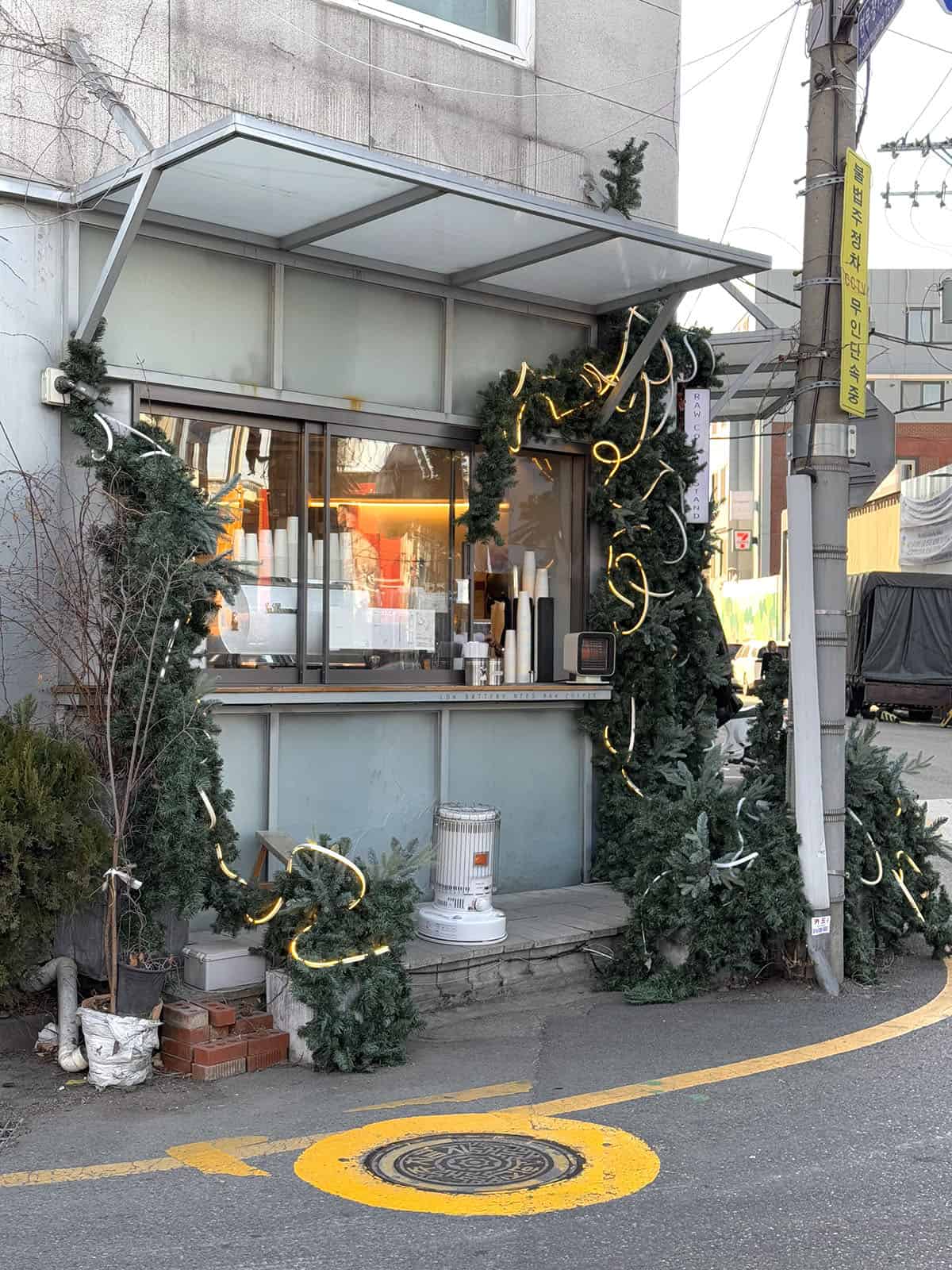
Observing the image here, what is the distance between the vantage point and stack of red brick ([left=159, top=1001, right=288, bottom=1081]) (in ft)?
18.6

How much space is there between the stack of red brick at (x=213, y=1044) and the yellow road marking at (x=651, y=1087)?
837mm

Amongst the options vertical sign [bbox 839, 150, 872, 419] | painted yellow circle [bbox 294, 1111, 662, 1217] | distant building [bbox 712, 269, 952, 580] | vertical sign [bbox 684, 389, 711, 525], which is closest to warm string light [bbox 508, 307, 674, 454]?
vertical sign [bbox 684, 389, 711, 525]

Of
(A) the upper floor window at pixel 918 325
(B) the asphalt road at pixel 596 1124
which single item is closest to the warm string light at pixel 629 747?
(B) the asphalt road at pixel 596 1124

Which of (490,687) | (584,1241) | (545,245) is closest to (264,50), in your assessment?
(545,245)

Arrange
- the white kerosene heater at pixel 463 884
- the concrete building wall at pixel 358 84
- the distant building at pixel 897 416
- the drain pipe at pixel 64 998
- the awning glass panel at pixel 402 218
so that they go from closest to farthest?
the drain pipe at pixel 64 998, the awning glass panel at pixel 402 218, the concrete building wall at pixel 358 84, the white kerosene heater at pixel 463 884, the distant building at pixel 897 416

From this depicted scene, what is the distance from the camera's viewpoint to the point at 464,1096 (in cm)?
545

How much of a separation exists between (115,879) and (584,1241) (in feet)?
8.67

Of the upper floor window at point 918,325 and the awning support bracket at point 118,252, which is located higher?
the upper floor window at point 918,325

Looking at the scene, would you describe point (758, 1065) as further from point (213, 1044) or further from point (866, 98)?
point (866, 98)

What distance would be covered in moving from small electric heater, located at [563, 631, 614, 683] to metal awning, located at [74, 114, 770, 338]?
2100 millimetres

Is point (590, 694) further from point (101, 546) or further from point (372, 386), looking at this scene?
point (101, 546)

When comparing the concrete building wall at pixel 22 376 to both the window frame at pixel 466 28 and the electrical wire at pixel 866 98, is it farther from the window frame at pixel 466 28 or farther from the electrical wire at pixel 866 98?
the electrical wire at pixel 866 98

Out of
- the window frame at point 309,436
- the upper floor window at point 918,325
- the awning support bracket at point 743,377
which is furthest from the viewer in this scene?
the upper floor window at point 918,325

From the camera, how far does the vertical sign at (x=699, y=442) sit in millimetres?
9047
